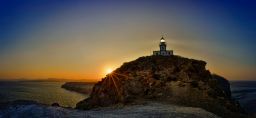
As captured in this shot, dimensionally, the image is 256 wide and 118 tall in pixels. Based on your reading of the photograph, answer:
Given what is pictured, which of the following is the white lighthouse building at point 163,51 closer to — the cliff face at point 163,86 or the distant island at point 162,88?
the distant island at point 162,88

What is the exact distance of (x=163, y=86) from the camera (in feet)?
148

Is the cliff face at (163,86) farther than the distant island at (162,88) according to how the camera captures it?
Yes

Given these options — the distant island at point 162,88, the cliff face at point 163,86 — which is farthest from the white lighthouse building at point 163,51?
the cliff face at point 163,86

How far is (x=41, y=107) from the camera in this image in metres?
25.1

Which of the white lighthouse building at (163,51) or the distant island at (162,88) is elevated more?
the white lighthouse building at (163,51)

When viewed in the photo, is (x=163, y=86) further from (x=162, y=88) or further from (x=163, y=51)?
(x=163, y=51)

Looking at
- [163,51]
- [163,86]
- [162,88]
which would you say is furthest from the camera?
[163,51]

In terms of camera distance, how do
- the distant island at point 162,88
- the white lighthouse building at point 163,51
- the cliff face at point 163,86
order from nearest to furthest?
1. the distant island at point 162,88
2. the cliff face at point 163,86
3. the white lighthouse building at point 163,51

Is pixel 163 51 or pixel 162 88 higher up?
pixel 163 51

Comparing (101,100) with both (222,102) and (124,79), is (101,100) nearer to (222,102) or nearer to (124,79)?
(124,79)

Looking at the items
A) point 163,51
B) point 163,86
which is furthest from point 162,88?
point 163,51

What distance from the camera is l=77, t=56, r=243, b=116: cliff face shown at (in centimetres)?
4100

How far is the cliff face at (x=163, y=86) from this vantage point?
4100 centimetres

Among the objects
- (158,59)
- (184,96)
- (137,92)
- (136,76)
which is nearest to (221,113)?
(184,96)
